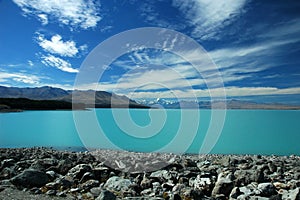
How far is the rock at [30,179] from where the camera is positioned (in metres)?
9.78

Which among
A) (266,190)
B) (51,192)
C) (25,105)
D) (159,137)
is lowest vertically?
(159,137)

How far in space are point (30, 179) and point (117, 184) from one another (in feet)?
10.0

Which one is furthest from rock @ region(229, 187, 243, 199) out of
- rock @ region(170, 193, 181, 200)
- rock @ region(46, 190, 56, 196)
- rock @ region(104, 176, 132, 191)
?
rock @ region(46, 190, 56, 196)

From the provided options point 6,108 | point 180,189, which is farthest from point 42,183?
point 6,108

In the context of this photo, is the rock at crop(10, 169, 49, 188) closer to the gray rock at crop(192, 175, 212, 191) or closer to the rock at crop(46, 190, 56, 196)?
the rock at crop(46, 190, 56, 196)

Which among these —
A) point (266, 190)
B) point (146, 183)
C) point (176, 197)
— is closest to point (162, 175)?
point (146, 183)

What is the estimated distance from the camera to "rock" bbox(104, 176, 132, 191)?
31.4 feet

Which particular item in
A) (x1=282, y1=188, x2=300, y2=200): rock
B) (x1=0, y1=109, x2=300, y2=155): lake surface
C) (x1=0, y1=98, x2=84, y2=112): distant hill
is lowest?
(x1=0, y1=109, x2=300, y2=155): lake surface

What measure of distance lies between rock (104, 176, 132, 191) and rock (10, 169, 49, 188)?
7.45 feet

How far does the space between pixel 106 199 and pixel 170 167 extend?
184 inches

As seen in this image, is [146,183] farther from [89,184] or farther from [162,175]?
[89,184]

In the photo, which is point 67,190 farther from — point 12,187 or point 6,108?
point 6,108

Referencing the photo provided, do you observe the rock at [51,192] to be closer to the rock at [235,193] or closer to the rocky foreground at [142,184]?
the rocky foreground at [142,184]

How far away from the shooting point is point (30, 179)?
32.6ft
